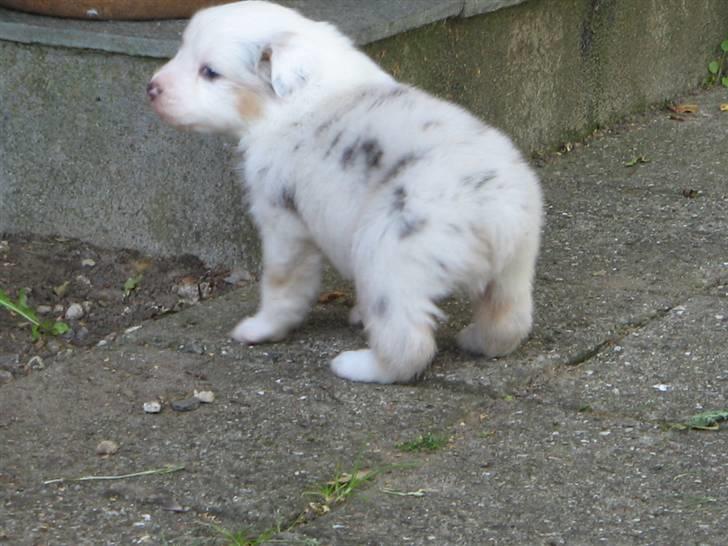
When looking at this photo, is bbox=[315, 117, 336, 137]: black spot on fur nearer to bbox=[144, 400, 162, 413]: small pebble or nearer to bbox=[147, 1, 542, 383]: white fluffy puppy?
bbox=[147, 1, 542, 383]: white fluffy puppy

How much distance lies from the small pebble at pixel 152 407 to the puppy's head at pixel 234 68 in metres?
0.86

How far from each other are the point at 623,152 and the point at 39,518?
3.97 metres

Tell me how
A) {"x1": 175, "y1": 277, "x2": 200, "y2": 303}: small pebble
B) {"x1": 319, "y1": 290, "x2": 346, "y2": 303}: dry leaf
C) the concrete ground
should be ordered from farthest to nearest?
{"x1": 175, "y1": 277, "x2": 200, "y2": 303}: small pebble < {"x1": 319, "y1": 290, "x2": 346, "y2": 303}: dry leaf < the concrete ground

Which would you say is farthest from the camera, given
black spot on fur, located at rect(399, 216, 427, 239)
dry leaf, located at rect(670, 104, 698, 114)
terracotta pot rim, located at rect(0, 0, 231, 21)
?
dry leaf, located at rect(670, 104, 698, 114)

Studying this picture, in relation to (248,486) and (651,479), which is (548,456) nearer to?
(651,479)

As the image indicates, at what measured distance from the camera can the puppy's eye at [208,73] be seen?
4.32 meters

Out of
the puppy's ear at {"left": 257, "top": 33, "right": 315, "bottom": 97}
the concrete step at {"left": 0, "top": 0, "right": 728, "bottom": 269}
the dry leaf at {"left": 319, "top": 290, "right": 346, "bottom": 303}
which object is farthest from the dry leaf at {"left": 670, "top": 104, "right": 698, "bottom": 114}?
the puppy's ear at {"left": 257, "top": 33, "right": 315, "bottom": 97}

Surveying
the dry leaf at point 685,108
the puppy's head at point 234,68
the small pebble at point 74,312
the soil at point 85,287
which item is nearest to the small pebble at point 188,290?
the soil at point 85,287

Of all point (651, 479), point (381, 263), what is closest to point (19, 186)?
point (381, 263)

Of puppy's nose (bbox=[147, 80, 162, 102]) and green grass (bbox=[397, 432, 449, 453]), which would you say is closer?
green grass (bbox=[397, 432, 449, 453])

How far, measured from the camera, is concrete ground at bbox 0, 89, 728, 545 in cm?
339

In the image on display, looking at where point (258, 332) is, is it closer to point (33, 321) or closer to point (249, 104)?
point (249, 104)

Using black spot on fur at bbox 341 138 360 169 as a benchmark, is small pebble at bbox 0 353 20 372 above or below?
below

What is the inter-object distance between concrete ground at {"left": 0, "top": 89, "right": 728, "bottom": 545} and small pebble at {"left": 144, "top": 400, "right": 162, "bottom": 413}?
25mm
